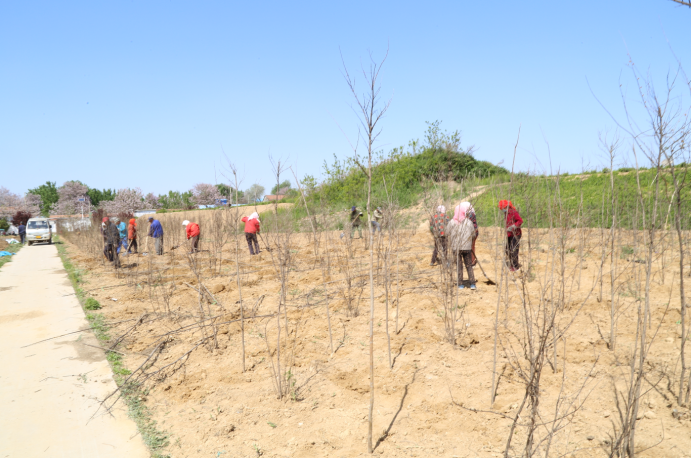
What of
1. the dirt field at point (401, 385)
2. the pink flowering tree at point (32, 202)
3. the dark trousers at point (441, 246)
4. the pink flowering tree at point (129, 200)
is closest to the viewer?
the dirt field at point (401, 385)

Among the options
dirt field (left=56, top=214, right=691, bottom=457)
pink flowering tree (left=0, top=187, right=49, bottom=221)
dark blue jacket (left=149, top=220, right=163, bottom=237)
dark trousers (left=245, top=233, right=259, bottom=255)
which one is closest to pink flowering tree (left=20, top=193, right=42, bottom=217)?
pink flowering tree (left=0, top=187, right=49, bottom=221)

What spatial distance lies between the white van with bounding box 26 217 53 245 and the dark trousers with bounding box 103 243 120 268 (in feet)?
52.7

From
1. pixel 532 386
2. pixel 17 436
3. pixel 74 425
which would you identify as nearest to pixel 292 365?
pixel 74 425

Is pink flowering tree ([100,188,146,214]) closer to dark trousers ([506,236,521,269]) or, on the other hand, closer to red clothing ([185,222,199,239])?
red clothing ([185,222,199,239])

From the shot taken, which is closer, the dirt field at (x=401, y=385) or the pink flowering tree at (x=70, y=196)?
the dirt field at (x=401, y=385)

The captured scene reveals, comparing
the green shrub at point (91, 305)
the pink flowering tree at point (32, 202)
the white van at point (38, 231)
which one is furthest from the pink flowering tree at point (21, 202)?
the green shrub at point (91, 305)

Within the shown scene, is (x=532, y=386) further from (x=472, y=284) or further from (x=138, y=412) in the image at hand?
(x=472, y=284)

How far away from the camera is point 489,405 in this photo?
10.2 ft

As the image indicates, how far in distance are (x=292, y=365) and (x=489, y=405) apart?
180cm

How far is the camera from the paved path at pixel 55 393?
280 cm

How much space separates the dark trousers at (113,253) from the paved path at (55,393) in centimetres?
340

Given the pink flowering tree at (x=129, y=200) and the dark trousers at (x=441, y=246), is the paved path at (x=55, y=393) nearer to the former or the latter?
the dark trousers at (x=441, y=246)

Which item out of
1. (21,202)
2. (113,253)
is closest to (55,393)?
(113,253)

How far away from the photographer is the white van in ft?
77.9
